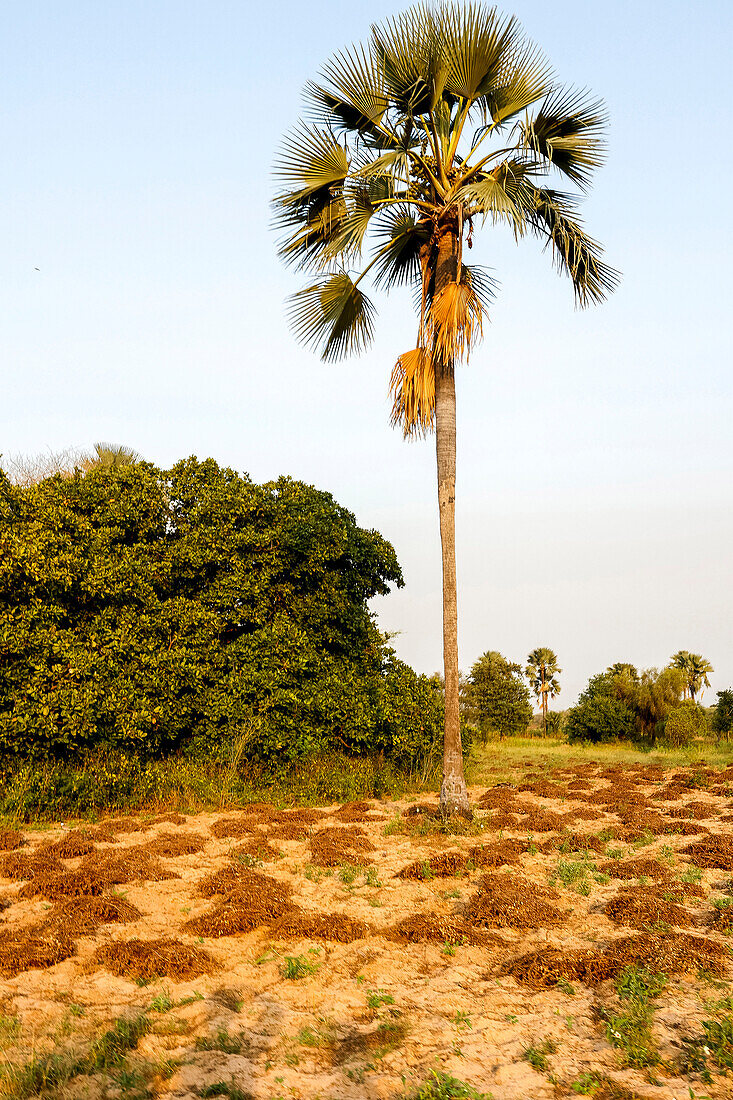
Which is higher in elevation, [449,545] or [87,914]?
[449,545]

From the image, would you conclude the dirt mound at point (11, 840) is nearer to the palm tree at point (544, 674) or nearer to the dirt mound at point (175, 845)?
the dirt mound at point (175, 845)

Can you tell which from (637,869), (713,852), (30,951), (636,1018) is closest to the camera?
(636,1018)

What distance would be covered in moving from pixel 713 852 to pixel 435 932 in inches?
149

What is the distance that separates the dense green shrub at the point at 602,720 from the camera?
27.5 meters

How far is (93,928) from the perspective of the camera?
19.1ft

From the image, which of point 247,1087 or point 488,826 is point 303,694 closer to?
point 488,826

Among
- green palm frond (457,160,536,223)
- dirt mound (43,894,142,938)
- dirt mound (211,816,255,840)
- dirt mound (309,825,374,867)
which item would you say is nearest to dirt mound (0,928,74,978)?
dirt mound (43,894,142,938)

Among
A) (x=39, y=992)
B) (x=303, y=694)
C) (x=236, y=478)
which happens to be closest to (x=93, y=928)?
(x=39, y=992)

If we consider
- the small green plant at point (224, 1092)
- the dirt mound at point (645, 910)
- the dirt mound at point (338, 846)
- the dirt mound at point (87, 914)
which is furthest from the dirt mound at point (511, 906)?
the dirt mound at point (87, 914)

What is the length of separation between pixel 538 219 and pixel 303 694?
8365 mm

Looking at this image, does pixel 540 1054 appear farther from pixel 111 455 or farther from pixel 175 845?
pixel 111 455

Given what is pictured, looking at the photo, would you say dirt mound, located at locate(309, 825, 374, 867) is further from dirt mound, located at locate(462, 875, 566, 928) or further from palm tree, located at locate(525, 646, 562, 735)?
palm tree, located at locate(525, 646, 562, 735)

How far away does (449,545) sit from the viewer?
9.72m

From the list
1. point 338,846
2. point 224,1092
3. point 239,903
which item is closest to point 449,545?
point 338,846
